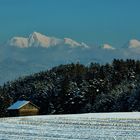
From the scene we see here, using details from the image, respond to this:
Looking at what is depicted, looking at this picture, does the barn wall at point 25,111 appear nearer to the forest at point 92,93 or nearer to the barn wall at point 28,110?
the barn wall at point 28,110

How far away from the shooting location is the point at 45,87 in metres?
154

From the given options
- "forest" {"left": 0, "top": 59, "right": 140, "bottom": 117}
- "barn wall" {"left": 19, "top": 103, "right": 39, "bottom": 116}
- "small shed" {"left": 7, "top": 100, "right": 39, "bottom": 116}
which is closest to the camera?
"small shed" {"left": 7, "top": 100, "right": 39, "bottom": 116}

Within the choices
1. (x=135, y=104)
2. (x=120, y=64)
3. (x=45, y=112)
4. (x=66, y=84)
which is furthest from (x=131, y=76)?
(x=135, y=104)

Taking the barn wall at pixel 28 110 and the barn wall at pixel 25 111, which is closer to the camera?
the barn wall at pixel 25 111

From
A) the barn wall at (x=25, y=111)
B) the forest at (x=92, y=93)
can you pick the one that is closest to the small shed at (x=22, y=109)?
the barn wall at (x=25, y=111)

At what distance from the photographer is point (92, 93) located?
→ 449 feet

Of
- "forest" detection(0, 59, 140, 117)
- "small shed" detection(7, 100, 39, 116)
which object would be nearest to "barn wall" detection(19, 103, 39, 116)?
"small shed" detection(7, 100, 39, 116)

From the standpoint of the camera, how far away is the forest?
376 feet

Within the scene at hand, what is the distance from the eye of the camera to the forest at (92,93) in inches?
4508

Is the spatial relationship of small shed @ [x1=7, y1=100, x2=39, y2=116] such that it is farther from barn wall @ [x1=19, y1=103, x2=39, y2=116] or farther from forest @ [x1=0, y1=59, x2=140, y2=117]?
forest @ [x1=0, y1=59, x2=140, y2=117]

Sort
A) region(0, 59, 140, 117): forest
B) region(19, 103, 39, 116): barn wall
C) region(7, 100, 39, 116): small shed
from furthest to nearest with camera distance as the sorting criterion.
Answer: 1. region(0, 59, 140, 117): forest
2. region(19, 103, 39, 116): barn wall
3. region(7, 100, 39, 116): small shed

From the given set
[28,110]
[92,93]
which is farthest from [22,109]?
[92,93]

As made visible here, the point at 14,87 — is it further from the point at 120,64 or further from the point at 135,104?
the point at 135,104

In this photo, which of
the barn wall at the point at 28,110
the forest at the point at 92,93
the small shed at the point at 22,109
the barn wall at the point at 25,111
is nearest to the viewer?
the barn wall at the point at 25,111
